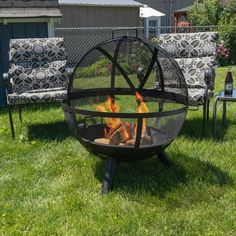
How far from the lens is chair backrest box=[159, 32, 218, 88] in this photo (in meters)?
5.77

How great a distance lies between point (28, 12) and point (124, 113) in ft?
14.7

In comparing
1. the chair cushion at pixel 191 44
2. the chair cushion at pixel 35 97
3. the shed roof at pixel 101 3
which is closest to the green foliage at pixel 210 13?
the shed roof at pixel 101 3

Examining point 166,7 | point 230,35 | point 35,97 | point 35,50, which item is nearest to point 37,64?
point 35,50

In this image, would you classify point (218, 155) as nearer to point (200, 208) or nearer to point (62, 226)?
point (200, 208)

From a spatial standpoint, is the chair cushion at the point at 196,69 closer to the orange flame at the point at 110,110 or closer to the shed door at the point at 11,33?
the orange flame at the point at 110,110

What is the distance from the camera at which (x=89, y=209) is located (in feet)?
A: 11.2

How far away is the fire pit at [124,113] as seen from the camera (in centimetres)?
359

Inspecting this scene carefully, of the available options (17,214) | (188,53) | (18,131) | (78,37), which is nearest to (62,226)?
(17,214)

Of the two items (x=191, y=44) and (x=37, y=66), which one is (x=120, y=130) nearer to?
(x=191, y=44)

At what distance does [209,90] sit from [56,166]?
2328 millimetres

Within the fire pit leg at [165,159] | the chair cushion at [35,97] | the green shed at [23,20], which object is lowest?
the fire pit leg at [165,159]

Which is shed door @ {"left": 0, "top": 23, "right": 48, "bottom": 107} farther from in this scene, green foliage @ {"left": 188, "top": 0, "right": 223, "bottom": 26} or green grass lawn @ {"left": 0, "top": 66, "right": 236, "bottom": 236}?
green foliage @ {"left": 188, "top": 0, "right": 223, "bottom": 26}

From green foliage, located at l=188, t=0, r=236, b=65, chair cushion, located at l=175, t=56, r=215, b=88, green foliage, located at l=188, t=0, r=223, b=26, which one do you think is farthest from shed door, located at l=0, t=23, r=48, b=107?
green foliage, located at l=188, t=0, r=223, b=26

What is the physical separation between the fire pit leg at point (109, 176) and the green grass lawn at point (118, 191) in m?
0.07
